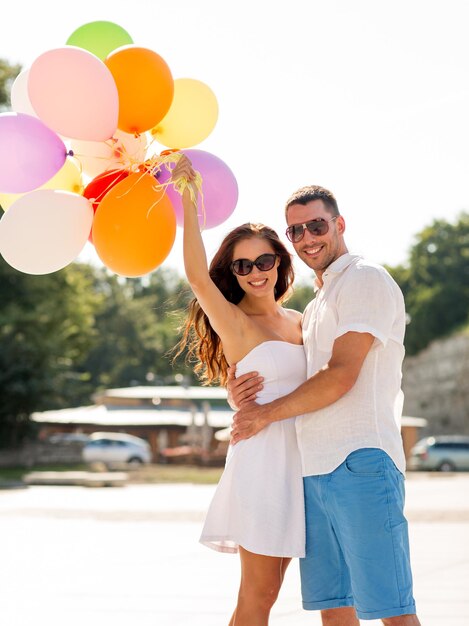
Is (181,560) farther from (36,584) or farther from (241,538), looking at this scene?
(241,538)

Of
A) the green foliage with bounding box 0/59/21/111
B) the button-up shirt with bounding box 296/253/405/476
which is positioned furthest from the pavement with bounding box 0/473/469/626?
the green foliage with bounding box 0/59/21/111

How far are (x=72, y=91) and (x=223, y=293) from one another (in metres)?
1.21

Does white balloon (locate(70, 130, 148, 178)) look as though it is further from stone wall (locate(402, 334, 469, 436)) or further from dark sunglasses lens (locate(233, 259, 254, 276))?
stone wall (locate(402, 334, 469, 436))

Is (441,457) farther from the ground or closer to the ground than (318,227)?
closer to the ground

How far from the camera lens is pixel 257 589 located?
3930 mm

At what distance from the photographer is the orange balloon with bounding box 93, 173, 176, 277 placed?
14.2 ft

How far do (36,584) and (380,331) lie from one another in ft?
16.5

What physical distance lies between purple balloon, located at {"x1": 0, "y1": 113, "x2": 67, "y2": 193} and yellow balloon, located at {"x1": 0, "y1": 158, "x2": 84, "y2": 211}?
0.41 ft

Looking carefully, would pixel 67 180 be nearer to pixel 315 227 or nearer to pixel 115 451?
pixel 315 227

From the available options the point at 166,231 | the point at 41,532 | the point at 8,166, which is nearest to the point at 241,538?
the point at 166,231

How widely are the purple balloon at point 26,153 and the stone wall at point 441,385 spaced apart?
4321 cm

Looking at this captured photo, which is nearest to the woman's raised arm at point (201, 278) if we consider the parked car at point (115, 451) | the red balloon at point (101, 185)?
the red balloon at point (101, 185)

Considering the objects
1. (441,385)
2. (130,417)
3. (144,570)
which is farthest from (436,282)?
(144,570)

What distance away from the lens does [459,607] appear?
6.51 meters
